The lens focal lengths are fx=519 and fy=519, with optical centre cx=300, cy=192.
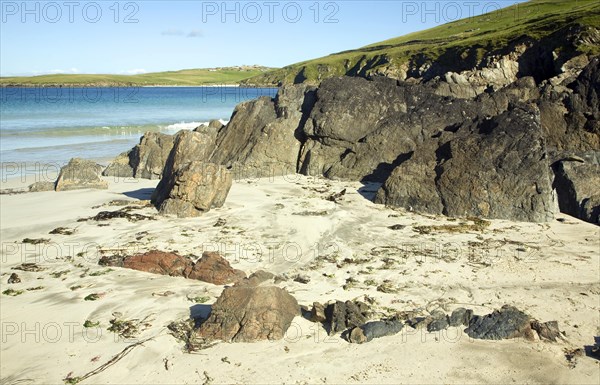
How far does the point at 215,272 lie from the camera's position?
9.98 metres

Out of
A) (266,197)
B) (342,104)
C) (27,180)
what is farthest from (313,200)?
(27,180)

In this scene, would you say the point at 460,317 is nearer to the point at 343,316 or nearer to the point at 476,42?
the point at 343,316

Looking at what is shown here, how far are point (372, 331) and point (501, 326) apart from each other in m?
1.94

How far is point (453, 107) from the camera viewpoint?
19125 millimetres

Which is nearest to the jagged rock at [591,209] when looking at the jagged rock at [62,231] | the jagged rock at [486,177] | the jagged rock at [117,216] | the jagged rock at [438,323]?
the jagged rock at [486,177]

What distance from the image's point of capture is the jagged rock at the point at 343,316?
796 centimetres

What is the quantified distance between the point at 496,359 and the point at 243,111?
55.7 feet

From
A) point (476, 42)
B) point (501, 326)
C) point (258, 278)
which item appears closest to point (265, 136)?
point (258, 278)

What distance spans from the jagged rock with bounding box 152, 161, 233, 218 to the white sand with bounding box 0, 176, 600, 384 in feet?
1.30

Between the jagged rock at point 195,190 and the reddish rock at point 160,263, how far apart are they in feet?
12.4

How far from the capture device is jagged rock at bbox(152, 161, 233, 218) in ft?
47.9

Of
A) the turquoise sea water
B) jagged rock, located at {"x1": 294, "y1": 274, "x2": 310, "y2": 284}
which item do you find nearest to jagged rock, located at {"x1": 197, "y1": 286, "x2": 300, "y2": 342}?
jagged rock, located at {"x1": 294, "y1": 274, "x2": 310, "y2": 284}

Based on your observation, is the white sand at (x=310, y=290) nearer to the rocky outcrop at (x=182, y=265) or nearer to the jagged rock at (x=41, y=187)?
the rocky outcrop at (x=182, y=265)

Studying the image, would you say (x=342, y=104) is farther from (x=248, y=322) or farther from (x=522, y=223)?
(x=248, y=322)
